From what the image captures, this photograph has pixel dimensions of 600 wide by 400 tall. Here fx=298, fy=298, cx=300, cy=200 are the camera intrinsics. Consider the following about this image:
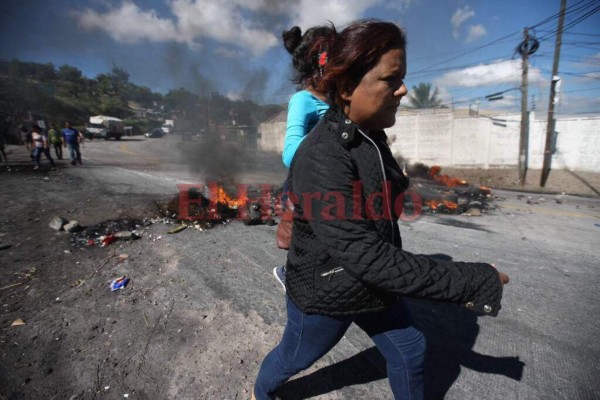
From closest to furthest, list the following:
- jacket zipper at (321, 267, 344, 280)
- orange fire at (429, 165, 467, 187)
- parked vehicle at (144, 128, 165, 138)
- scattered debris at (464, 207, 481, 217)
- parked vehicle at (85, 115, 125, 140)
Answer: jacket zipper at (321, 267, 344, 280) → scattered debris at (464, 207, 481, 217) → orange fire at (429, 165, 467, 187) → parked vehicle at (85, 115, 125, 140) → parked vehicle at (144, 128, 165, 138)

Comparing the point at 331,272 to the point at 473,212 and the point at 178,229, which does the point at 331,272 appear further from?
the point at 473,212

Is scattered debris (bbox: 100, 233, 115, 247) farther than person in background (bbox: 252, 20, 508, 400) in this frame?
Yes

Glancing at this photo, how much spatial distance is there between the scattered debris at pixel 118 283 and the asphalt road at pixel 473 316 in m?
0.59

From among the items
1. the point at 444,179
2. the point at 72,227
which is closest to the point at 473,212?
the point at 444,179

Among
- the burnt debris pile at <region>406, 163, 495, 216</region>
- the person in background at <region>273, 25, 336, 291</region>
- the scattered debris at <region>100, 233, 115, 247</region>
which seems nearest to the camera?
the person in background at <region>273, 25, 336, 291</region>

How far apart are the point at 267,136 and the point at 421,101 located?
1190 inches

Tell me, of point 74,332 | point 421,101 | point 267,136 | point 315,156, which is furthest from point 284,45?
point 421,101

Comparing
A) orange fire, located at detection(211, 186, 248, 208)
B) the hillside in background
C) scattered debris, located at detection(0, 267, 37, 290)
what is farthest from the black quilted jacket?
the hillside in background

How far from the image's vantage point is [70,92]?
51438mm

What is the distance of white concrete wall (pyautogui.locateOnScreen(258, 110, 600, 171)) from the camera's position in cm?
1566

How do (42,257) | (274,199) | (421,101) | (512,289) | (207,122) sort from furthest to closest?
(421,101), (207,122), (274,199), (42,257), (512,289)

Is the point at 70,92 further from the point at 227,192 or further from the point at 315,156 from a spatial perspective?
the point at 315,156

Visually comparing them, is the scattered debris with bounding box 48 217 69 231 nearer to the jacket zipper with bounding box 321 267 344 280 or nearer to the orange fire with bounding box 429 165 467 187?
the jacket zipper with bounding box 321 267 344 280

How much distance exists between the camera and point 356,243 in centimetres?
106
